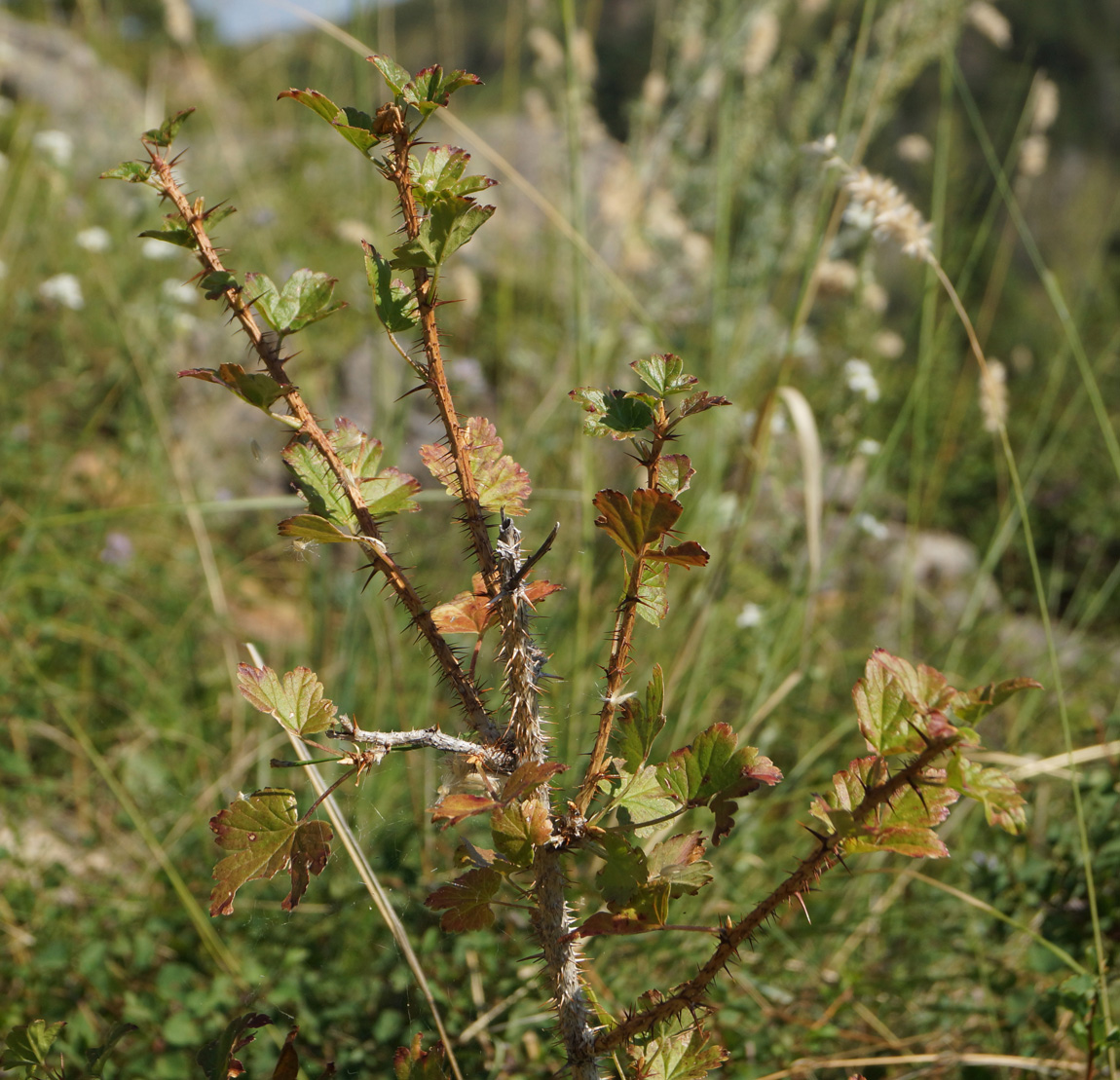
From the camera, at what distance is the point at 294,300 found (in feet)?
2.10

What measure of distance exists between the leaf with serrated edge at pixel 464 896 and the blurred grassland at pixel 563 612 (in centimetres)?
18

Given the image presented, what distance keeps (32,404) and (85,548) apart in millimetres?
Answer: 873

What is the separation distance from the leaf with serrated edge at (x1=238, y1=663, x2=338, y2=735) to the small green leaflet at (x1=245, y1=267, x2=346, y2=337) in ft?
0.78

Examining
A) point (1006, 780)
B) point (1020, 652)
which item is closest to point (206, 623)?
point (1006, 780)

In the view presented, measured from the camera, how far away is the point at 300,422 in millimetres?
632

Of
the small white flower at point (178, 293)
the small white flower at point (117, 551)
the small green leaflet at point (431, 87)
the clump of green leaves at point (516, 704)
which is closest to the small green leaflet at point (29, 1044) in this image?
the clump of green leaves at point (516, 704)

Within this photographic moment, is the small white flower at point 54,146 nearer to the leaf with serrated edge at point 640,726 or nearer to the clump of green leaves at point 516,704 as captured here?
the clump of green leaves at point 516,704

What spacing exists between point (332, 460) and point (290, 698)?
0.17m

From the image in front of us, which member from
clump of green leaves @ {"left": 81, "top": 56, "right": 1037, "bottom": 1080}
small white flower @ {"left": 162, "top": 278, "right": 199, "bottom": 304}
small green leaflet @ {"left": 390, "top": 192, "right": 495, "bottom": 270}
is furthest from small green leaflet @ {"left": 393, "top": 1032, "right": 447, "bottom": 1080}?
small white flower @ {"left": 162, "top": 278, "right": 199, "bottom": 304}

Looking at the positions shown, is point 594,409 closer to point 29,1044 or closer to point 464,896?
point 464,896

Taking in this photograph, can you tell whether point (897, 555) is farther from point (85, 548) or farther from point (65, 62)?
point (65, 62)

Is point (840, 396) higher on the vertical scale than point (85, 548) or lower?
higher

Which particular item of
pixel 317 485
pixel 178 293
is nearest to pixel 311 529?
pixel 317 485

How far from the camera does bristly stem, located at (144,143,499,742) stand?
60cm
